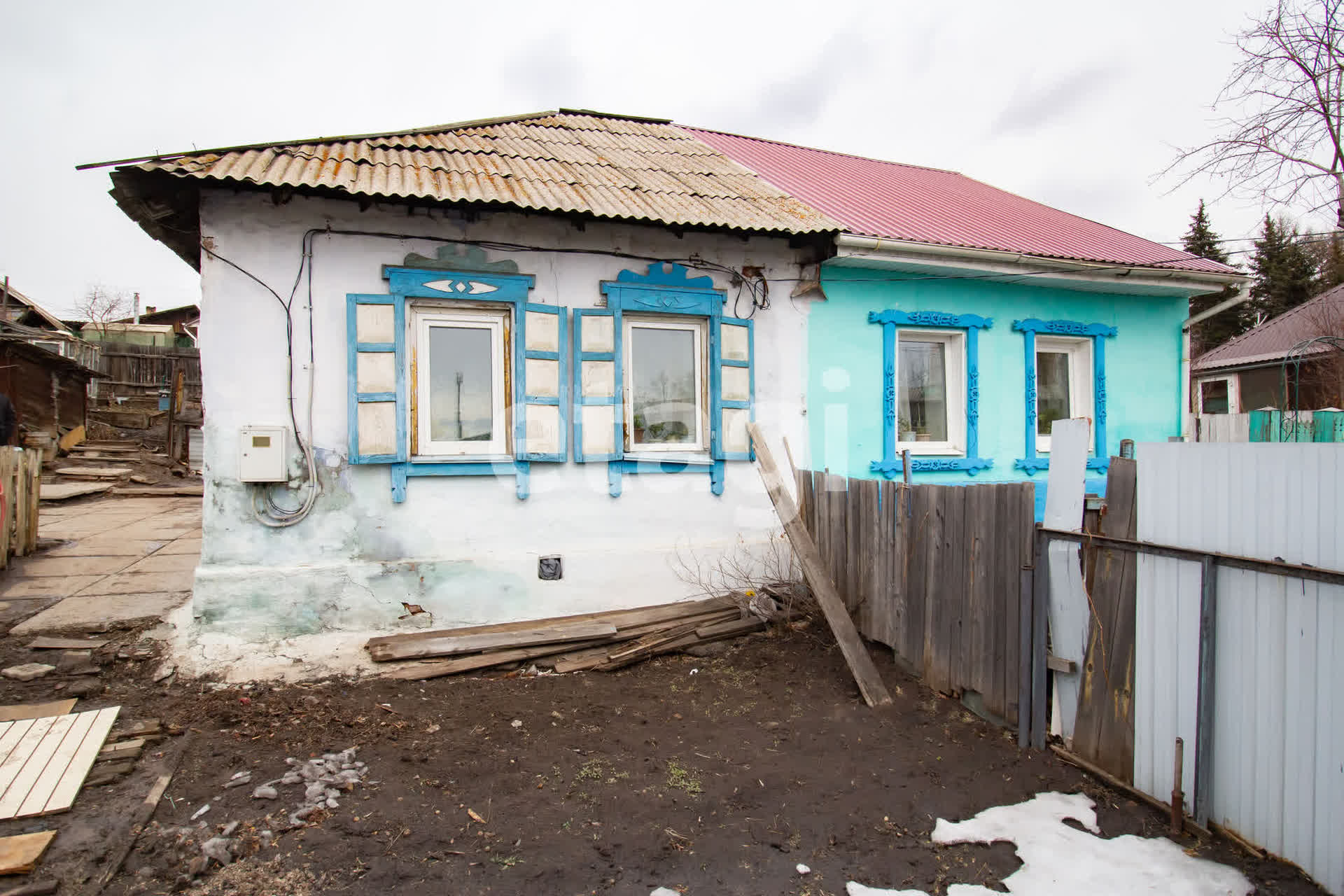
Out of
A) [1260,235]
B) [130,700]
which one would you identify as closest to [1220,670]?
[130,700]

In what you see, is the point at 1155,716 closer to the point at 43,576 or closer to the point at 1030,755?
the point at 1030,755

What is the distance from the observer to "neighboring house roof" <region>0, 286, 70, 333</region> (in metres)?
25.0

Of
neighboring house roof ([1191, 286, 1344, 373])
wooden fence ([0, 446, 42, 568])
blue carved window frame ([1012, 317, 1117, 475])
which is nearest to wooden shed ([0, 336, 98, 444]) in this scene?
wooden fence ([0, 446, 42, 568])

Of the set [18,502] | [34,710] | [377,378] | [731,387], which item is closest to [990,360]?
[731,387]

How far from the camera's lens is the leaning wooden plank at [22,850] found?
107 inches

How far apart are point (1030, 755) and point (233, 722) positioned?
448 centimetres

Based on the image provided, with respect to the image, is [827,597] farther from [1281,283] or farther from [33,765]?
[1281,283]

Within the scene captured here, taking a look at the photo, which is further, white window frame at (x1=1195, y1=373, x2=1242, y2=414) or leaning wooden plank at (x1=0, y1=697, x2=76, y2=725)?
white window frame at (x1=1195, y1=373, x2=1242, y2=414)

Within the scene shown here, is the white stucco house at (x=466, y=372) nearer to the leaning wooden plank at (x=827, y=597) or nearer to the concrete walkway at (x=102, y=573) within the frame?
the leaning wooden plank at (x=827, y=597)

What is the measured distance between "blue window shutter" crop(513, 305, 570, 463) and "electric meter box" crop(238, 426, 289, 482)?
1.64m

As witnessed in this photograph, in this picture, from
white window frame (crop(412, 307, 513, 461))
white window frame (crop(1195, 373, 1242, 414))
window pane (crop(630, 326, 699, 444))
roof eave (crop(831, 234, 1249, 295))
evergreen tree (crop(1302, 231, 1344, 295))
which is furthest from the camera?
white window frame (crop(1195, 373, 1242, 414))

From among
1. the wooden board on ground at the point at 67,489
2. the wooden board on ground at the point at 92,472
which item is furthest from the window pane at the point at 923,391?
the wooden board on ground at the point at 92,472

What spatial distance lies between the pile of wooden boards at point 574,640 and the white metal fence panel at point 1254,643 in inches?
122

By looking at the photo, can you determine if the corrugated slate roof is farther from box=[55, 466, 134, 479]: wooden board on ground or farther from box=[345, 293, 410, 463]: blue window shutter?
box=[55, 466, 134, 479]: wooden board on ground
